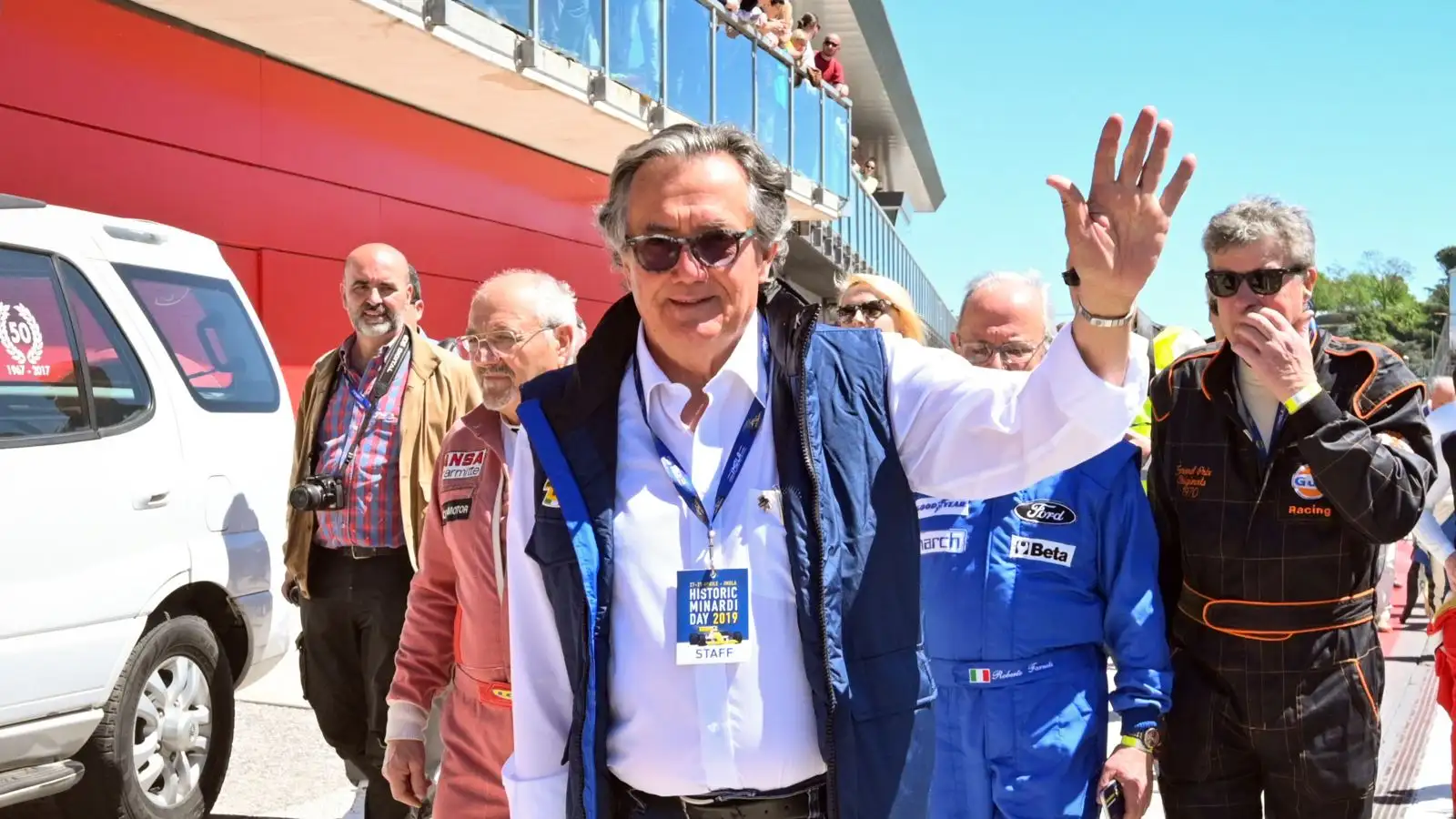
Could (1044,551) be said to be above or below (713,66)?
below

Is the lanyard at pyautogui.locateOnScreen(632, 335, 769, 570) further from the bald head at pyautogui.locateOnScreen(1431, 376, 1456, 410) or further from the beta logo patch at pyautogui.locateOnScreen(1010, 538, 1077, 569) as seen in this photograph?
the bald head at pyautogui.locateOnScreen(1431, 376, 1456, 410)

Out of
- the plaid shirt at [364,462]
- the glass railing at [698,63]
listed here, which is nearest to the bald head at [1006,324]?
the plaid shirt at [364,462]

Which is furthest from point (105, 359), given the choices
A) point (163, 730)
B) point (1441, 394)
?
point (1441, 394)

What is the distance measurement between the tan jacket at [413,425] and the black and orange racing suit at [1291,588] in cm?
279

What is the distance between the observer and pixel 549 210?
14055 millimetres

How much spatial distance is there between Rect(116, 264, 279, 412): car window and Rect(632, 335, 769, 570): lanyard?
3.87m

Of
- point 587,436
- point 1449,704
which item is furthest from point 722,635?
point 1449,704

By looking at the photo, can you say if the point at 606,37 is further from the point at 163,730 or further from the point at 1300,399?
the point at 1300,399

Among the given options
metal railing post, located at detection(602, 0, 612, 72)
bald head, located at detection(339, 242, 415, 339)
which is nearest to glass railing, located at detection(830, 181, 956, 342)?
metal railing post, located at detection(602, 0, 612, 72)

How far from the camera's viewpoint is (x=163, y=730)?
5016 mm

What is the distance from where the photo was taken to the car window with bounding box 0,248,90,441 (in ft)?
14.8

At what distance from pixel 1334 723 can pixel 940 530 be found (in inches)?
41.7

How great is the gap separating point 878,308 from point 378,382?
6.87ft

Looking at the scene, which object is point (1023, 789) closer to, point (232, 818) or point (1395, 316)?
point (232, 818)
